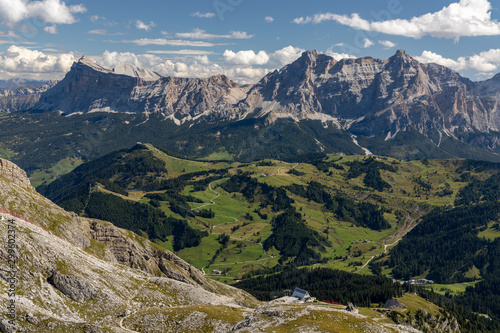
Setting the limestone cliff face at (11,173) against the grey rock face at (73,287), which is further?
the limestone cliff face at (11,173)

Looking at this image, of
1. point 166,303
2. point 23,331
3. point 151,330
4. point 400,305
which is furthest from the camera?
point 400,305

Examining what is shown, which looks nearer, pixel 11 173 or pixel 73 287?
pixel 73 287

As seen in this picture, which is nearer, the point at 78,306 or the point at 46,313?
the point at 46,313

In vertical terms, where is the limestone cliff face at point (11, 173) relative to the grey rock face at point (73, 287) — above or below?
above

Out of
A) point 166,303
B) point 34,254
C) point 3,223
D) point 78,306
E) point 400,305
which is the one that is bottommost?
point 400,305

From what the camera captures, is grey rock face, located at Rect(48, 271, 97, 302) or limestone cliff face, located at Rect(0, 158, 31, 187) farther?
limestone cliff face, located at Rect(0, 158, 31, 187)

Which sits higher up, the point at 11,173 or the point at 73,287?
the point at 11,173

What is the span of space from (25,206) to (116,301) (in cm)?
5848

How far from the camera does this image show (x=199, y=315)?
127m

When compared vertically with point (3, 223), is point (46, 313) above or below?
below

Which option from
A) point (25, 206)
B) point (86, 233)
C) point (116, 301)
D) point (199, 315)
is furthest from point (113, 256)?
point (199, 315)

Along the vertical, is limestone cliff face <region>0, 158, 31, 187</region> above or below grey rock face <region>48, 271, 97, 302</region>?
above

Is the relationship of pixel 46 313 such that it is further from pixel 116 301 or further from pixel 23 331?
pixel 116 301

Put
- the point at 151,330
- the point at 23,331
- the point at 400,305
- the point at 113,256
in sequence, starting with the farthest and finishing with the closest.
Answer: the point at 400,305 → the point at 113,256 → the point at 151,330 → the point at 23,331
